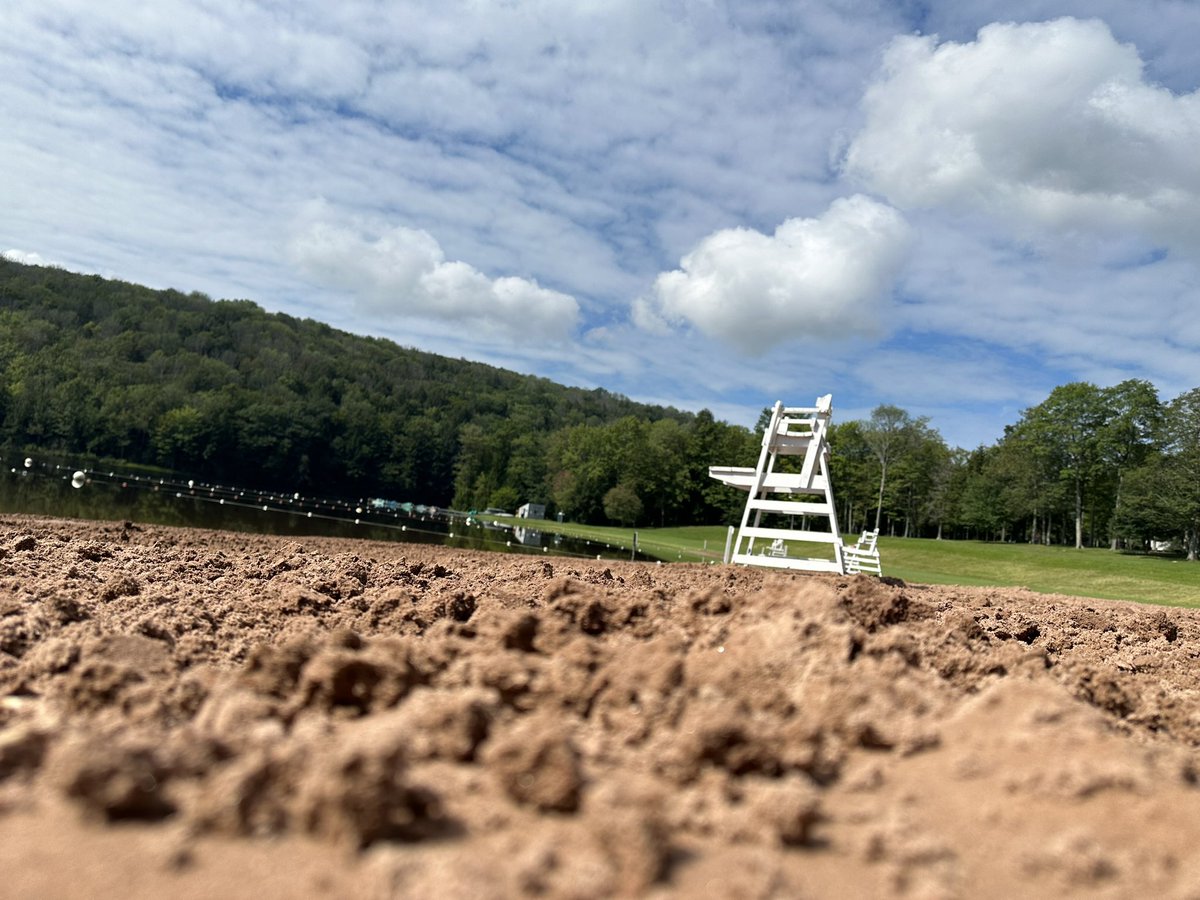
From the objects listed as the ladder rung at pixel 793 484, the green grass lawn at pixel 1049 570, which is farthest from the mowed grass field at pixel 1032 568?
the ladder rung at pixel 793 484

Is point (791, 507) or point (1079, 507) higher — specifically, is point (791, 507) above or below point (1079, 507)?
below

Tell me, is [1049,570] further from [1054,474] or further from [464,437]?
[464,437]

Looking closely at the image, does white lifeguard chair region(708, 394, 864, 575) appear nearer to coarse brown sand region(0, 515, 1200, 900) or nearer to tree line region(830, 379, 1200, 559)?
coarse brown sand region(0, 515, 1200, 900)

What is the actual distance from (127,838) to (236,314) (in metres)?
179

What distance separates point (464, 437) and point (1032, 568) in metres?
96.6

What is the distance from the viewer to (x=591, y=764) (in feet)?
8.66

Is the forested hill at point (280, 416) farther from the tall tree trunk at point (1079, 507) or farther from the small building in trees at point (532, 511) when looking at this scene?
the tall tree trunk at point (1079, 507)

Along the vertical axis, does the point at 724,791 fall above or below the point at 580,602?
below

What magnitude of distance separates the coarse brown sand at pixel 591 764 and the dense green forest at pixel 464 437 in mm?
55572

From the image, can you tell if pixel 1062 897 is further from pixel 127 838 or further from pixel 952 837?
pixel 127 838

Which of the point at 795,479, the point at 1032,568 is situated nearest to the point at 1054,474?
the point at 1032,568

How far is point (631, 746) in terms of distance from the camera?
2.83 m

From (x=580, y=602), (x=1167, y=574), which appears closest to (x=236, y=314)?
(x=1167, y=574)

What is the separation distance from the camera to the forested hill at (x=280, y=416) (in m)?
97.9
